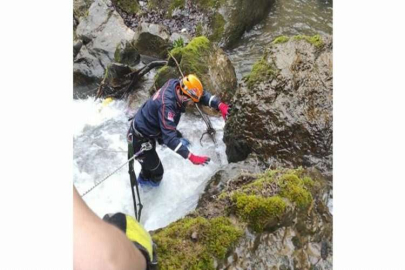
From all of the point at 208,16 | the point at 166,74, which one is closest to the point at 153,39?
the point at 208,16

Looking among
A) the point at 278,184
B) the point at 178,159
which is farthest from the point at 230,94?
the point at 278,184

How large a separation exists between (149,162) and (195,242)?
2.61 metres

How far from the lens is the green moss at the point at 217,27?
720 cm

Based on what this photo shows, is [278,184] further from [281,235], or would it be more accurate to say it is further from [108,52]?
[108,52]

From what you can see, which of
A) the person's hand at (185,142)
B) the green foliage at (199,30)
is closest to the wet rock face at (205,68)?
the person's hand at (185,142)

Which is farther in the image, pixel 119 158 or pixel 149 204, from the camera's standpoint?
pixel 119 158

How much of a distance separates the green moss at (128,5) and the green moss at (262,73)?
4.76m

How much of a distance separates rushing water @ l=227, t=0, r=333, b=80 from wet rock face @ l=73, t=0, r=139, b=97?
2.25 m

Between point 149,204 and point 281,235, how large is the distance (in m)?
2.54

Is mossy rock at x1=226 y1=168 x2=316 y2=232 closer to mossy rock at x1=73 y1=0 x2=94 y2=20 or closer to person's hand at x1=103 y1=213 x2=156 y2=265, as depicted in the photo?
person's hand at x1=103 y1=213 x2=156 y2=265

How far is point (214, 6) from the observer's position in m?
7.27

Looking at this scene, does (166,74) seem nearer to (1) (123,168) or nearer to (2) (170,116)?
(1) (123,168)

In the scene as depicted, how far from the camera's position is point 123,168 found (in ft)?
16.1
